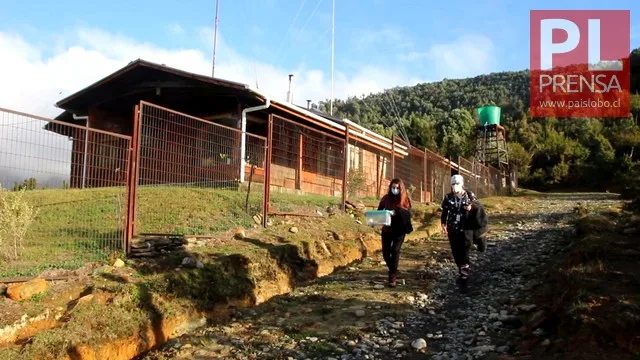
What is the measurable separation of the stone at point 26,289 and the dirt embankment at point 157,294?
6cm

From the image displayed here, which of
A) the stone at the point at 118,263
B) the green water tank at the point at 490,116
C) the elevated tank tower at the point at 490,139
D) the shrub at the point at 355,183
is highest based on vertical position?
the green water tank at the point at 490,116

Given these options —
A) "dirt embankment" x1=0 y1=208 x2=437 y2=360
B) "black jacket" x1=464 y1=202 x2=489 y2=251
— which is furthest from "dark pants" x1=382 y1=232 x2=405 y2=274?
"dirt embankment" x1=0 y1=208 x2=437 y2=360

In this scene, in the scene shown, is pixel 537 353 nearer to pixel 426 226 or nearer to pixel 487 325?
pixel 487 325

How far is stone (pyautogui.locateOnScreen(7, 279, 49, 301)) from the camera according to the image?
524 centimetres

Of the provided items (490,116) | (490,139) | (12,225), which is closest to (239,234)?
(12,225)

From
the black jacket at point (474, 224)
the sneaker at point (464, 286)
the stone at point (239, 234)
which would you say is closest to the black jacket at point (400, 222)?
the black jacket at point (474, 224)

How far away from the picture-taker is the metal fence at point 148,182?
696 cm

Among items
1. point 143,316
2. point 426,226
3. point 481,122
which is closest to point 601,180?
point 481,122

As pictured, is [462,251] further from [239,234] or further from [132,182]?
[132,182]

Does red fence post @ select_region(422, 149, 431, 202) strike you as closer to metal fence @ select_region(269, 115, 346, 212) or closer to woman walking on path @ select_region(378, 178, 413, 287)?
metal fence @ select_region(269, 115, 346, 212)

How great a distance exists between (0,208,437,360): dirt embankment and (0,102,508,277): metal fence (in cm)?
68

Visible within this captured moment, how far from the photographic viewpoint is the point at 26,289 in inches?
209

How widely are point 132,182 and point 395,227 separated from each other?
146 inches

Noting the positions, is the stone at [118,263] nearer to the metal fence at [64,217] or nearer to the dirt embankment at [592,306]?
the metal fence at [64,217]
